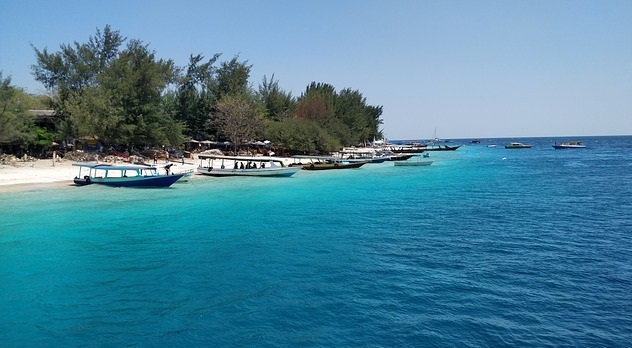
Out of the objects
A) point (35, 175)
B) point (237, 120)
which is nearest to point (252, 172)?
point (35, 175)

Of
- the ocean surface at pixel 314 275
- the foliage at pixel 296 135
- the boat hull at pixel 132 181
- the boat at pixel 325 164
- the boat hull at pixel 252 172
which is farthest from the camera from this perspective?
the foliage at pixel 296 135

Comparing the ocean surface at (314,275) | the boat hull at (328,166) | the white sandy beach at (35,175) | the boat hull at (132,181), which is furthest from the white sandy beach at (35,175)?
the boat hull at (328,166)

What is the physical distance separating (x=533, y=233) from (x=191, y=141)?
52.0 metres

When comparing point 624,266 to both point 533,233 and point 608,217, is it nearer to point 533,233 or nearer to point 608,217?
point 533,233

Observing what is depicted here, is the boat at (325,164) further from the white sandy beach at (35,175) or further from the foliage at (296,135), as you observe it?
the white sandy beach at (35,175)

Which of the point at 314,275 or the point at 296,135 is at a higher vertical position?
the point at 296,135

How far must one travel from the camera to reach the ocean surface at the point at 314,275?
29.4 ft

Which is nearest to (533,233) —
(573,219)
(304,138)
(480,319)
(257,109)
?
(573,219)

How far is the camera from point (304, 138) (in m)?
65.4

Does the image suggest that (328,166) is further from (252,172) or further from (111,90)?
(111,90)

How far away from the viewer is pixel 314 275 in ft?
40.9

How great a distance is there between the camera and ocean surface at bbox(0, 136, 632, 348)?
29.4ft

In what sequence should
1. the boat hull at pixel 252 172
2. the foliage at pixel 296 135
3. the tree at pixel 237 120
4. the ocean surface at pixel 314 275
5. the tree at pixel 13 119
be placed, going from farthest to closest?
the foliage at pixel 296 135 < the tree at pixel 237 120 < the boat hull at pixel 252 172 < the tree at pixel 13 119 < the ocean surface at pixel 314 275

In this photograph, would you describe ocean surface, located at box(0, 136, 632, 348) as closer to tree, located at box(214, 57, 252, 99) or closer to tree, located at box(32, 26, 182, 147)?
tree, located at box(32, 26, 182, 147)
